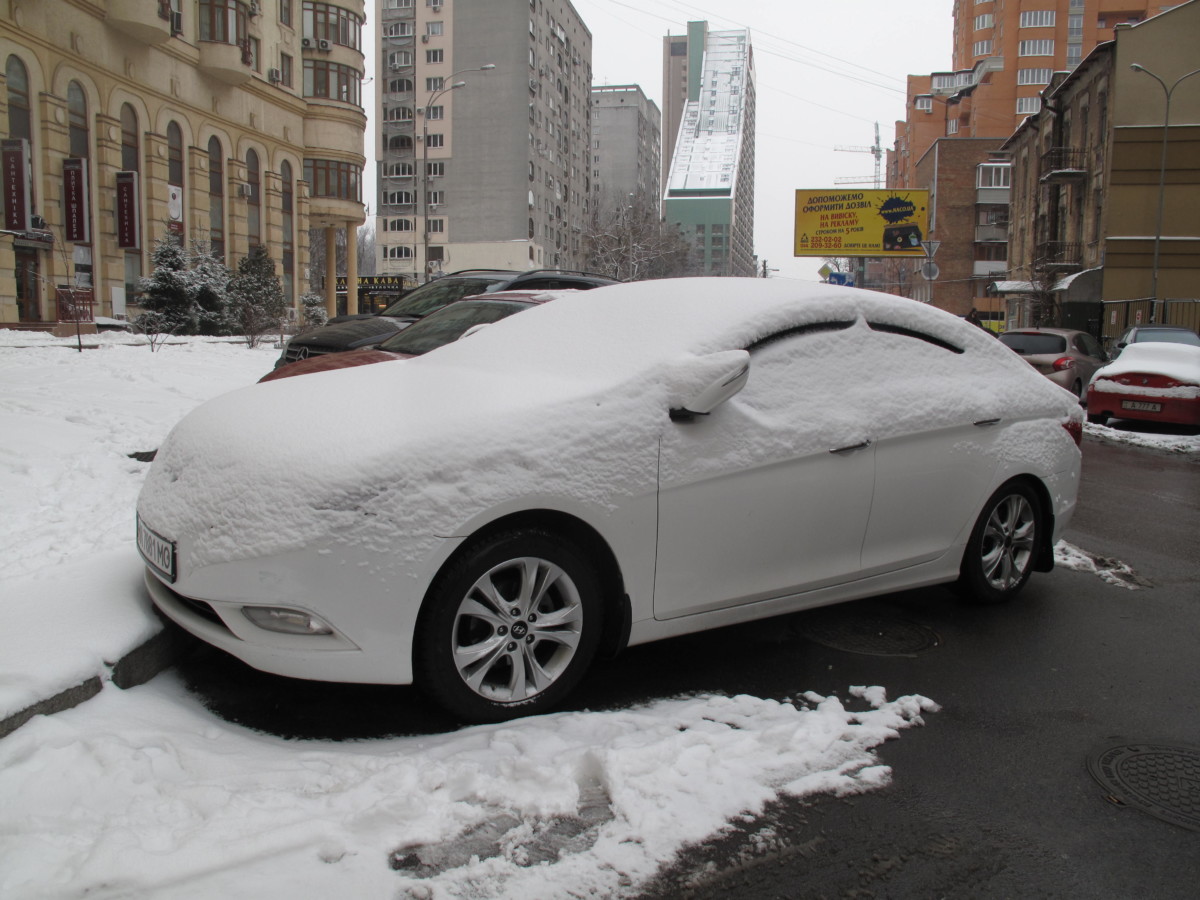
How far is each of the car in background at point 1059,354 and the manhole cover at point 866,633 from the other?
39.8ft

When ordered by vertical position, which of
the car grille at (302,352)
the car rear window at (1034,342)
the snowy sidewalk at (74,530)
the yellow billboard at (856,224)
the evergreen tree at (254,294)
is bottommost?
the snowy sidewalk at (74,530)

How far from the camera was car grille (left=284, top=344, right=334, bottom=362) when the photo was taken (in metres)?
10.7

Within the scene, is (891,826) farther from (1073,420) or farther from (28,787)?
(1073,420)

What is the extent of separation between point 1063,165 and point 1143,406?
31.0 m

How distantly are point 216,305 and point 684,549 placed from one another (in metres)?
30.4

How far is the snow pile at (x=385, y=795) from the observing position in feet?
7.61

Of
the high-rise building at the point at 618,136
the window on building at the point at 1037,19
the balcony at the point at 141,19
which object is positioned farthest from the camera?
the high-rise building at the point at 618,136

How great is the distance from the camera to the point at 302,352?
10.8m

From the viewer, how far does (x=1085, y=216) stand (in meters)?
38.3

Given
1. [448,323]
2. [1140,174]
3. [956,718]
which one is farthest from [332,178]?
[956,718]

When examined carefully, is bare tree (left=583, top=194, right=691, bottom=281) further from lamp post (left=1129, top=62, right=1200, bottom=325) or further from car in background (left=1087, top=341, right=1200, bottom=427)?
car in background (left=1087, top=341, right=1200, bottom=427)

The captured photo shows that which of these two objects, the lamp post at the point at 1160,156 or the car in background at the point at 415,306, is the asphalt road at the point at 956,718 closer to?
the car in background at the point at 415,306

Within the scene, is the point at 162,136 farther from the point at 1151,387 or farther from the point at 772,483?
the point at 772,483

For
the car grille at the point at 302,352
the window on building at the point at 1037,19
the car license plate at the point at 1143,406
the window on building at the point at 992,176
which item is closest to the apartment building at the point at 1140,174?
the car license plate at the point at 1143,406
